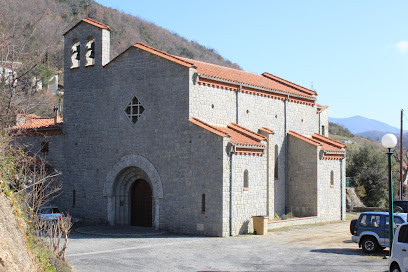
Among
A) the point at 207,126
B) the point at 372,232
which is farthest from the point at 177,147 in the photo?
the point at 372,232

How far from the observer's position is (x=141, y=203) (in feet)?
83.1

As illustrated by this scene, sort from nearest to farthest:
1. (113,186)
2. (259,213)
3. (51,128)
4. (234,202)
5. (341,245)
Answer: (341,245), (234,202), (259,213), (113,186), (51,128)

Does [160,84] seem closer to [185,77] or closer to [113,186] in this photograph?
[185,77]

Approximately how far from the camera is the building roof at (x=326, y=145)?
28.8 metres

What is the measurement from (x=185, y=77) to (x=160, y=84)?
154 centimetres

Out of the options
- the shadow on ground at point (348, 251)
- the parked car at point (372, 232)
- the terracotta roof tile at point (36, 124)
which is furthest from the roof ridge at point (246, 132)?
the terracotta roof tile at point (36, 124)

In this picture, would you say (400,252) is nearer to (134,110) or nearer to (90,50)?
(134,110)

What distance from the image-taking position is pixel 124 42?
97.0m

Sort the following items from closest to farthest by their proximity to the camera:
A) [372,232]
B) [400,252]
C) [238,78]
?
[400,252]
[372,232]
[238,78]

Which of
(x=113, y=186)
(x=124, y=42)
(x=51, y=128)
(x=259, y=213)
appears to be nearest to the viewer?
(x=259, y=213)

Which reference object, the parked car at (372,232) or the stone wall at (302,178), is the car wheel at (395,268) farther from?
the stone wall at (302,178)

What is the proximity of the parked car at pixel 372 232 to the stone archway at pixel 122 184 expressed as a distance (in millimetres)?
10346

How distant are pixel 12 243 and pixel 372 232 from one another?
13.1 m

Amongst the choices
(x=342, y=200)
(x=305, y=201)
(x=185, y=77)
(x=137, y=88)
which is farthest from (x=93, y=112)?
(x=342, y=200)
